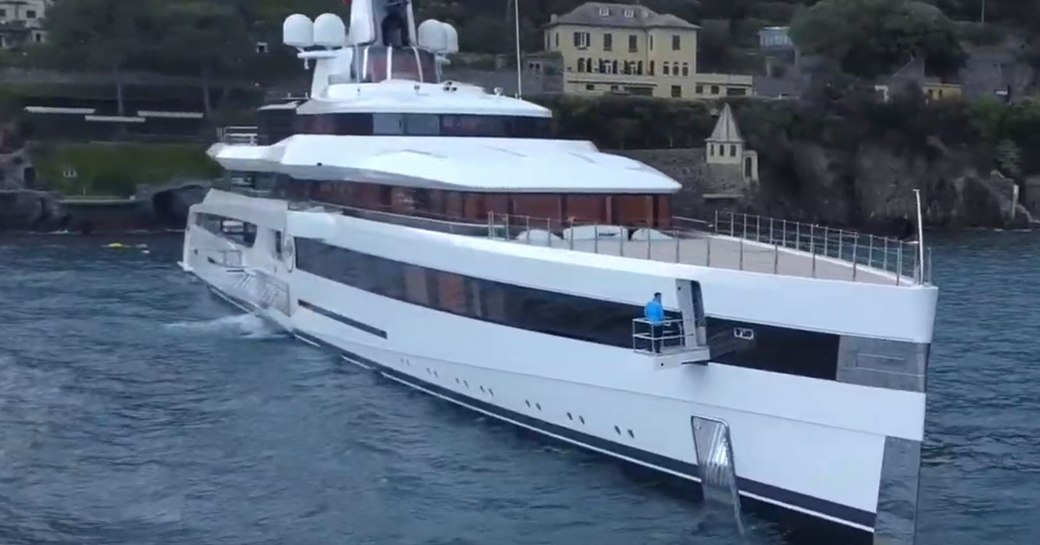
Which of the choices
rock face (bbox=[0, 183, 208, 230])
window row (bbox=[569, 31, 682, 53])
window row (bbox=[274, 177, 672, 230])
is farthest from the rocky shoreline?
window row (bbox=[274, 177, 672, 230])

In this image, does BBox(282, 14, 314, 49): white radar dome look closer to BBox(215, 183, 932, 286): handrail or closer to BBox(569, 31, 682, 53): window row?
BBox(215, 183, 932, 286): handrail

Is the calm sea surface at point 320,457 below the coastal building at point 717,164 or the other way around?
below

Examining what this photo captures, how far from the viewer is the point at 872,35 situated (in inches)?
3174

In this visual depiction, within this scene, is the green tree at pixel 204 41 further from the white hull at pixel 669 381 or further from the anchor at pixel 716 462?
the anchor at pixel 716 462

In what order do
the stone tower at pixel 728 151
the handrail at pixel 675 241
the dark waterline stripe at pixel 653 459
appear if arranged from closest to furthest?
the dark waterline stripe at pixel 653 459, the handrail at pixel 675 241, the stone tower at pixel 728 151

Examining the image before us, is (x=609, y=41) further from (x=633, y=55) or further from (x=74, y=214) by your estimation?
(x=74, y=214)

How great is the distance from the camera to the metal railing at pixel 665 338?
17438 millimetres

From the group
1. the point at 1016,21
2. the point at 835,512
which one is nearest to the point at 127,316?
the point at 835,512

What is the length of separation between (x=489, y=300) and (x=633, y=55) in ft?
196

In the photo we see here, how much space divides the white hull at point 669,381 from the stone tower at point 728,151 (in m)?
43.9

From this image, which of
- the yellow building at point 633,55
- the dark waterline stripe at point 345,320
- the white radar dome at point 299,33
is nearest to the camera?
the dark waterline stripe at point 345,320

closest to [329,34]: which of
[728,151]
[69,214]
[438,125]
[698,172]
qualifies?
[438,125]

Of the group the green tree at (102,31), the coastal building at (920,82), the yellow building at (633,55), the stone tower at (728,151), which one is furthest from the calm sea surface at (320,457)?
the yellow building at (633,55)

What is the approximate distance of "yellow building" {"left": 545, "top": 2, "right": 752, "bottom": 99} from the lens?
3073 inches
